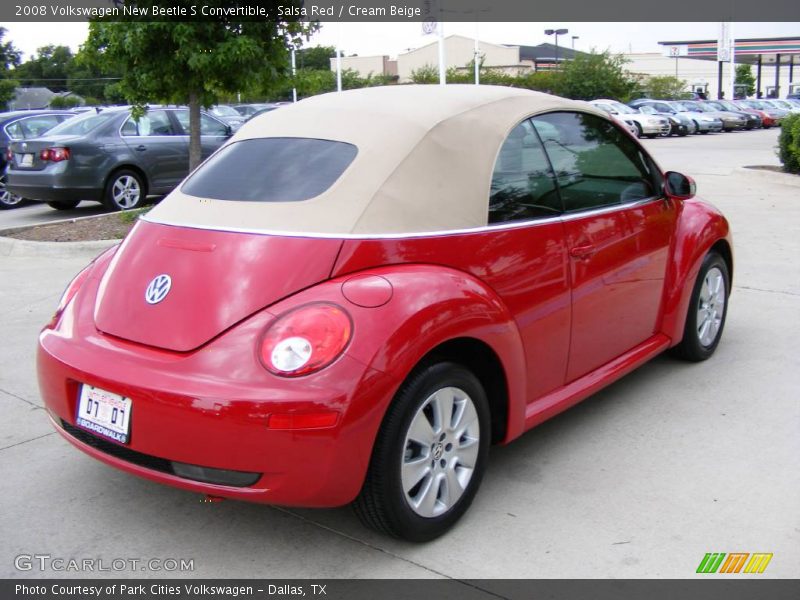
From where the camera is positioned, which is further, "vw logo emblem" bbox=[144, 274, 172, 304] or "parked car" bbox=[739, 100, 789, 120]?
"parked car" bbox=[739, 100, 789, 120]

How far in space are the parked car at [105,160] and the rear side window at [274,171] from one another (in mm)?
8220

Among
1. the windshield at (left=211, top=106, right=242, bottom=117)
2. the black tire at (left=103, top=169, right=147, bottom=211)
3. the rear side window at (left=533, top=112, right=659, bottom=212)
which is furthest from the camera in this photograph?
the windshield at (left=211, top=106, right=242, bottom=117)

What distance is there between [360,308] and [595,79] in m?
55.6

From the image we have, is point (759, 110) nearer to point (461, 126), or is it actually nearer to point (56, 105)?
point (56, 105)

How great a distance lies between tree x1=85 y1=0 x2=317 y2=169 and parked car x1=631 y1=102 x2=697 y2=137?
2814 cm

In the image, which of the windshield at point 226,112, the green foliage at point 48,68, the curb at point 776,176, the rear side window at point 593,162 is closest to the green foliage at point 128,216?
the rear side window at point 593,162

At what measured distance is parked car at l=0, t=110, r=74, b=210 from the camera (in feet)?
44.1

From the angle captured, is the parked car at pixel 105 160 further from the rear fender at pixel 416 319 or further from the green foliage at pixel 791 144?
the green foliage at pixel 791 144

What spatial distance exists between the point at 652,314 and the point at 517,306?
55.5 inches

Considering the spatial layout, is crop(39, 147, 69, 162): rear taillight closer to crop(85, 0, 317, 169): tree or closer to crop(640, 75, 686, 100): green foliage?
crop(85, 0, 317, 169): tree

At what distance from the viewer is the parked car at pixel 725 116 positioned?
39469 mm

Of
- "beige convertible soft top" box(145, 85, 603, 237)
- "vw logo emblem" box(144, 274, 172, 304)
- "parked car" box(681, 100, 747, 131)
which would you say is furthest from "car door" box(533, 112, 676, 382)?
"parked car" box(681, 100, 747, 131)

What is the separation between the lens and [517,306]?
3555mm

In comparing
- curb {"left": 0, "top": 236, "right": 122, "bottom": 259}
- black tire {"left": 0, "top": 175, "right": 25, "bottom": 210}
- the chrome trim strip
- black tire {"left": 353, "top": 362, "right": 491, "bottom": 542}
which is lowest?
black tire {"left": 353, "top": 362, "right": 491, "bottom": 542}
